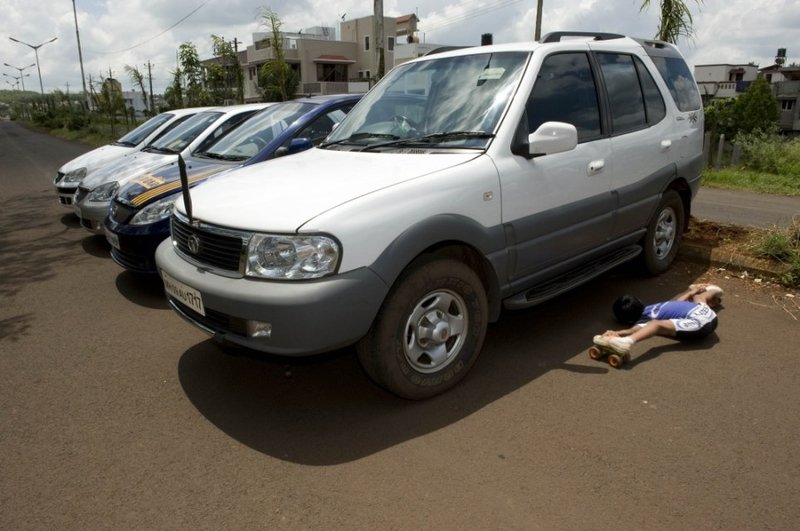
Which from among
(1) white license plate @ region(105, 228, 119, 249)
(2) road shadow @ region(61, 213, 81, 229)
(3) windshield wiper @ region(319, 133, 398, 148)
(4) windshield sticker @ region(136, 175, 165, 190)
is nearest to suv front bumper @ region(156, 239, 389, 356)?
(3) windshield wiper @ region(319, 133, 398, 148)

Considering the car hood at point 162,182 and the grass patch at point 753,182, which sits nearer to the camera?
the car hood at point 162,182

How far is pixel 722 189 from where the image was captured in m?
11.2

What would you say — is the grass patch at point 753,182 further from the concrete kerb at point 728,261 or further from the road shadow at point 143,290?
the road shadow at point 143,290

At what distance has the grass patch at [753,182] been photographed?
10641mm

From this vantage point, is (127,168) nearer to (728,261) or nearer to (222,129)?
(222,129)

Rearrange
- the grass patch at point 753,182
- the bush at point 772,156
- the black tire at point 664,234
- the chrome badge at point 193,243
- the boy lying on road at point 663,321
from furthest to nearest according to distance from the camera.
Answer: the bush at point 772,156 → the grass patch at point 753,182 → the black tire at point 664,234 → the boy lying on road at point 663,321 → the chrome badge at point 193,243

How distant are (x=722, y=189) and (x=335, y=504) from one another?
11.1m

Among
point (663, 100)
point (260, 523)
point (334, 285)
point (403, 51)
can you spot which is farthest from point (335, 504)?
point (403, 51)

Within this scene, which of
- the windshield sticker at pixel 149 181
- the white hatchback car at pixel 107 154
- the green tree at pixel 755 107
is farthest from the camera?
the green tree at pixel 755 107

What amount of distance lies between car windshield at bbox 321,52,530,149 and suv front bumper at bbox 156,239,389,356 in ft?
4.07

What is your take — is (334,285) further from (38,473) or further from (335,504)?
(38,473)

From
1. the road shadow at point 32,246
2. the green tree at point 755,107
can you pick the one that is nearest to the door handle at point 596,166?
the road shadow at point 32,246

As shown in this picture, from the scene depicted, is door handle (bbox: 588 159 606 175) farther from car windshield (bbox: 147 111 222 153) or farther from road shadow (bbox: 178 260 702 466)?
car windshield (bbox: 147 111 222 153)

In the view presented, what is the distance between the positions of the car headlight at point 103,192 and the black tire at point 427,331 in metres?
4.74
